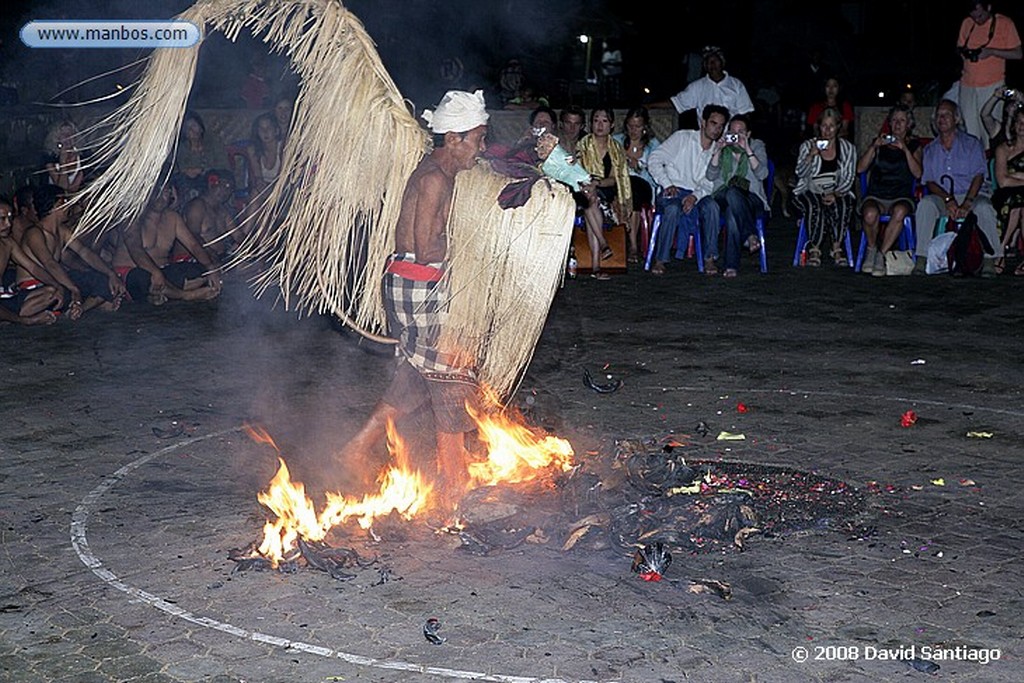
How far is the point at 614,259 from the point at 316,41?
21.3 feet

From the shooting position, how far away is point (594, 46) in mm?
21641

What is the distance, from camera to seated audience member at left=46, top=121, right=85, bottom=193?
384 inches

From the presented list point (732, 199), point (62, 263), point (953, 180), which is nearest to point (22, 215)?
point (62, 263)

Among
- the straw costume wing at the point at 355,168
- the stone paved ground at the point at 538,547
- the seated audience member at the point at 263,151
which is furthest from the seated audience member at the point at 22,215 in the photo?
the straw costume wing at the point at 355,168

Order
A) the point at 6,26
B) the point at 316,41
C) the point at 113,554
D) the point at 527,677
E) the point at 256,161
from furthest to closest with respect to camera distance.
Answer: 1. the point at 6,26
2. the point at 256,161
3. the point at 316,41
4. the point at 113,554
5. the point at 527,677

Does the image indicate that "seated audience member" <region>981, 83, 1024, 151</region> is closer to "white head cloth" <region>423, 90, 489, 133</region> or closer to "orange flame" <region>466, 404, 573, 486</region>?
"orange flame" <region>466, 404, 573, 486</region>

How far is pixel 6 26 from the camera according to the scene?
45.6ft

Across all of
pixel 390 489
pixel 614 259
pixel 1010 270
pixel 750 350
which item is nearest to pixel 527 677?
pixel 390 489

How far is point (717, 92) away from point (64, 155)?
606 centimetres

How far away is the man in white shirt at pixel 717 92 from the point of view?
12.9 m

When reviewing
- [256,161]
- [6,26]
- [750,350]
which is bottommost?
[750,350]

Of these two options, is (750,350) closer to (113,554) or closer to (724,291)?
(724,291)

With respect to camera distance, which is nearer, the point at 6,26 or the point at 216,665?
the point at 216,665

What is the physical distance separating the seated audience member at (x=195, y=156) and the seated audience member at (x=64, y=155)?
1.19 meters
